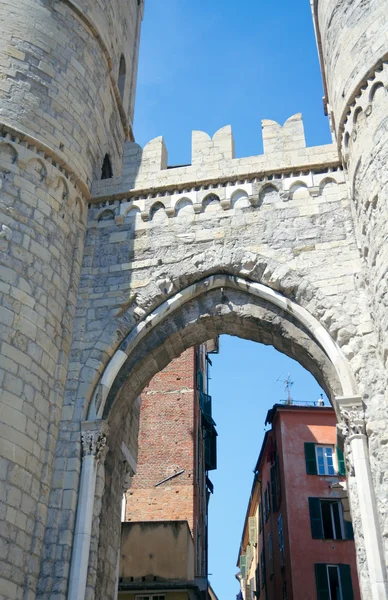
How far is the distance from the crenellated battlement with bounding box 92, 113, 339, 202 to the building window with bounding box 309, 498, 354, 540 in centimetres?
1115

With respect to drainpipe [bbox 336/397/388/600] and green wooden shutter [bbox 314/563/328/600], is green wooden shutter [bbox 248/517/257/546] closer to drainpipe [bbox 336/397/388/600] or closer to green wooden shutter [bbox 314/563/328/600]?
green wooden shutter [bbox 314/563/328/600]

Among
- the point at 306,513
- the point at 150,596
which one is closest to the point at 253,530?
the point at 306,513

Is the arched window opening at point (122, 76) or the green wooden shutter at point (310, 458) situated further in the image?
the green wooden shutter at point (310, 458)

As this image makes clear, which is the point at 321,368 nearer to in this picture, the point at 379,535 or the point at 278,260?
the point at 278,260

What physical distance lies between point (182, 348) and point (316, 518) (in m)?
10.4

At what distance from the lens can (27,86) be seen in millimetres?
8672

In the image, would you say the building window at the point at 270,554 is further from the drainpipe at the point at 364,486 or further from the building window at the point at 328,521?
the drainpipe at the point at 364,486

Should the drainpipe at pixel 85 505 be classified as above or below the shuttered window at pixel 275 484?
below

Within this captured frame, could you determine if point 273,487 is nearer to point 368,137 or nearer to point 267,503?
point 267,503

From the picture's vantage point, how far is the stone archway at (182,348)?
22.4 feet

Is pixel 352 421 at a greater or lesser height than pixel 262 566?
lesser

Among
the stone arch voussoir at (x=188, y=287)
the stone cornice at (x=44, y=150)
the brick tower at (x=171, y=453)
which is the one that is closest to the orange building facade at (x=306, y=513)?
the brick tower at (x=171, y=453)

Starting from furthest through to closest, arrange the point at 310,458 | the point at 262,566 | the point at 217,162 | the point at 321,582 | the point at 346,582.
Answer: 1. the point at 262,566
2. the point at 310,458
3. the point at 321,582
4. the point at 346,582
5. the point at 217,162

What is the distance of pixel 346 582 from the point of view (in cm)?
1597
